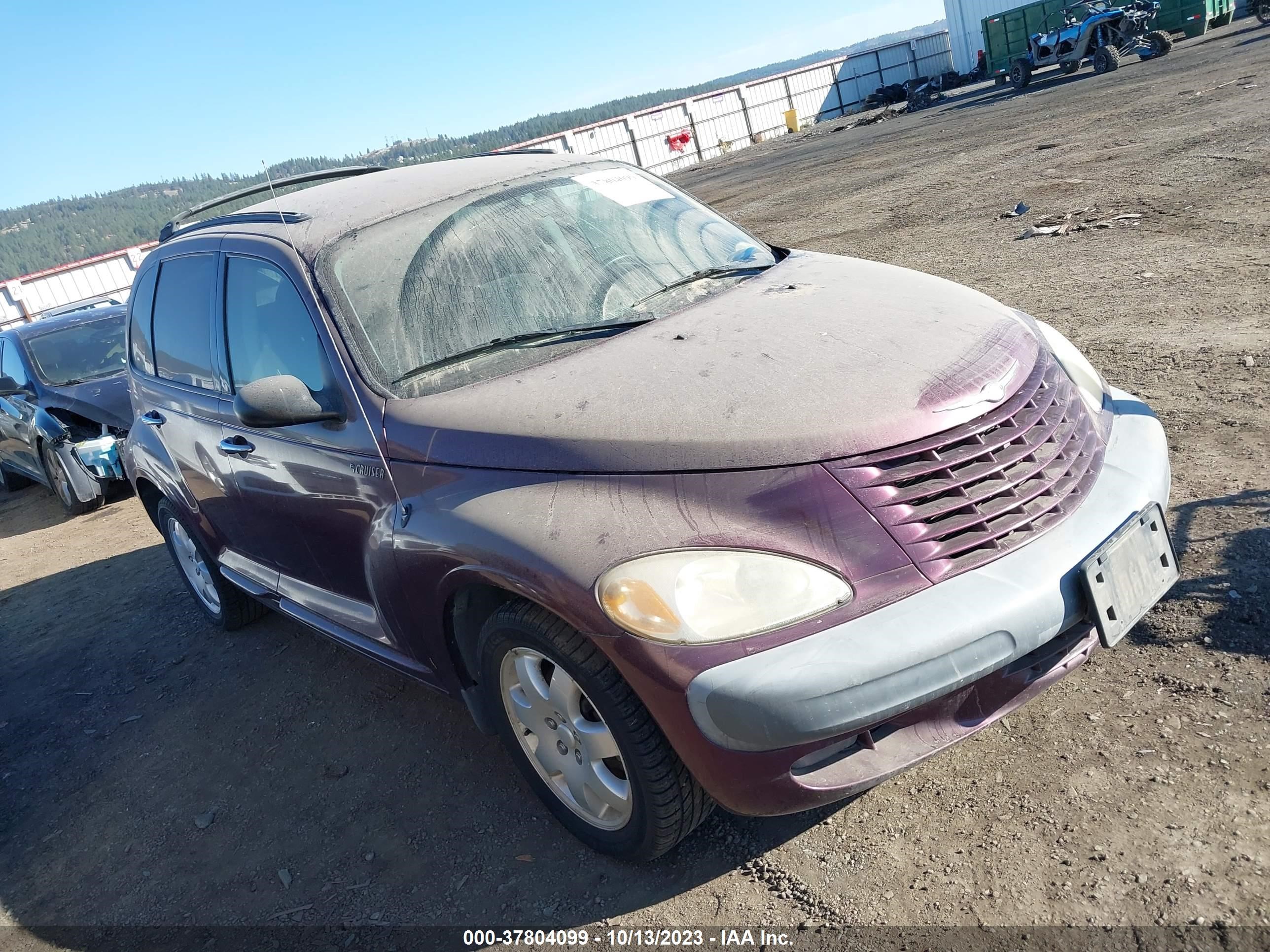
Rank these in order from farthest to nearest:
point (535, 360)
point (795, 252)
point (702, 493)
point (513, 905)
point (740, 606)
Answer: point (795, 252) < point (535, 360) < point (513, 905) < point (702, 493) < point (740, 606)

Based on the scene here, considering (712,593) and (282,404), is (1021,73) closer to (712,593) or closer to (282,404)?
(282,404)

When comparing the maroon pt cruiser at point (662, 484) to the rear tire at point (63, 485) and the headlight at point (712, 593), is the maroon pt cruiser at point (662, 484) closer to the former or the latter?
the headlight at point (712, 593)

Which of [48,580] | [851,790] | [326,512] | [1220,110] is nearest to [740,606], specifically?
[851,790]

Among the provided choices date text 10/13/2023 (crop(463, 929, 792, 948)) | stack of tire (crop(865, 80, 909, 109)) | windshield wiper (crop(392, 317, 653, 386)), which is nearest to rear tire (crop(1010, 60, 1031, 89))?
stack of tire (crop(865, 80, 909, 109))

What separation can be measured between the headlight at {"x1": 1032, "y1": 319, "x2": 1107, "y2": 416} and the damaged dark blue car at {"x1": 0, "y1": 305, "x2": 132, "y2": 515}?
786cm

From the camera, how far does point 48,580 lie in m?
7.13

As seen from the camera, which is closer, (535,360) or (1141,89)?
(535,360)

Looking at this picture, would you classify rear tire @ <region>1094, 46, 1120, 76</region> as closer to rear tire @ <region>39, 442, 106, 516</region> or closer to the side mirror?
rear tire @ <region>39, 442, 106, 516</region>

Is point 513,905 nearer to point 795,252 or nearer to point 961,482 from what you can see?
point 961,482

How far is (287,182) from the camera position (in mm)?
4301

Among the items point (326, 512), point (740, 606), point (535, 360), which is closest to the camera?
point (740, 606)

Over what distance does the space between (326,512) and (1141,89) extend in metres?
20.5

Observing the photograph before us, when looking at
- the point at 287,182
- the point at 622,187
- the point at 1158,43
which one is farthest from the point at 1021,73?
the point at 287,182

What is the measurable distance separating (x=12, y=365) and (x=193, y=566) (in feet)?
20.5
